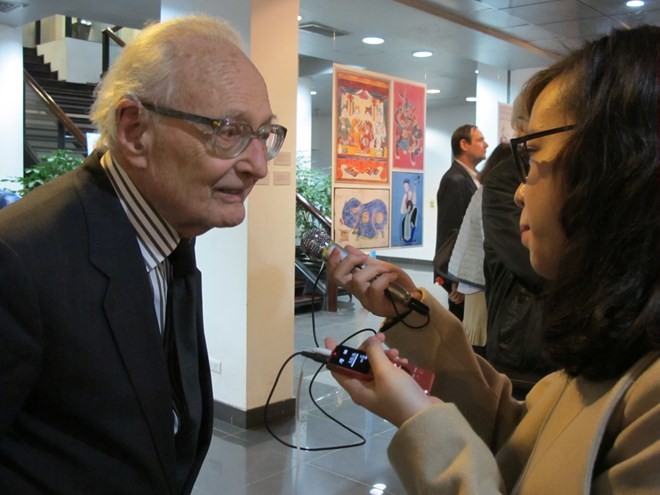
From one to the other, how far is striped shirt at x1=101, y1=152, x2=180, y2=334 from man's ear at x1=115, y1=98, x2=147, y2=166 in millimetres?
46

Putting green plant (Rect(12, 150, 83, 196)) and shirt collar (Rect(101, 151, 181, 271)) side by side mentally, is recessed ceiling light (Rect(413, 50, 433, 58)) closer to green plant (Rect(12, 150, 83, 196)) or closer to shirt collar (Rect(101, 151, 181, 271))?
green plant (Rect(12, 150, 83, 196))

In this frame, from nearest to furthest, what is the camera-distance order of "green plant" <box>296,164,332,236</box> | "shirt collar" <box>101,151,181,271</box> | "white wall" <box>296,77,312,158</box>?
"shirt collar" <box>101,151,181,271</box>, "white wall" <box>296,77,312,158</box>, "green plant" <box>296,164,332,236</box>

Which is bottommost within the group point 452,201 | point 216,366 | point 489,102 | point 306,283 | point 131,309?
point 216,366

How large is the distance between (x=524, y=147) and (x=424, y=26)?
4.83m

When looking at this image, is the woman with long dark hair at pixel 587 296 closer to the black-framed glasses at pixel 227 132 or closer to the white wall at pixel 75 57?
the black-framed glasses at pixel 227 132

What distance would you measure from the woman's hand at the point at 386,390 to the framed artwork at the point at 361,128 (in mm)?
3137

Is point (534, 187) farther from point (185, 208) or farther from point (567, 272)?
point (185, 208)

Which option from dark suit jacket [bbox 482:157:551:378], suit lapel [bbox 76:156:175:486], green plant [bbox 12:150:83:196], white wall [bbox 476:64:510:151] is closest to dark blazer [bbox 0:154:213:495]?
suit lapel [bbox 76:156:175:486]

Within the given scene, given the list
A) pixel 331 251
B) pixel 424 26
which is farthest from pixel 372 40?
pixel 331 251

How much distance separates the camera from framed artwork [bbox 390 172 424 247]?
455cm

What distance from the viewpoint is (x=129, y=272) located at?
3.64 feet

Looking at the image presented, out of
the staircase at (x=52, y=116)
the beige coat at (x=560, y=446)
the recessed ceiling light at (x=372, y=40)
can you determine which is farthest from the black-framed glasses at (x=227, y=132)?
the staircase at (x=52, y=116)

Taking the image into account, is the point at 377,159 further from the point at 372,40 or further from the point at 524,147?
the point at 524,147

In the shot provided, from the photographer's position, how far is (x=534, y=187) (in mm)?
960
